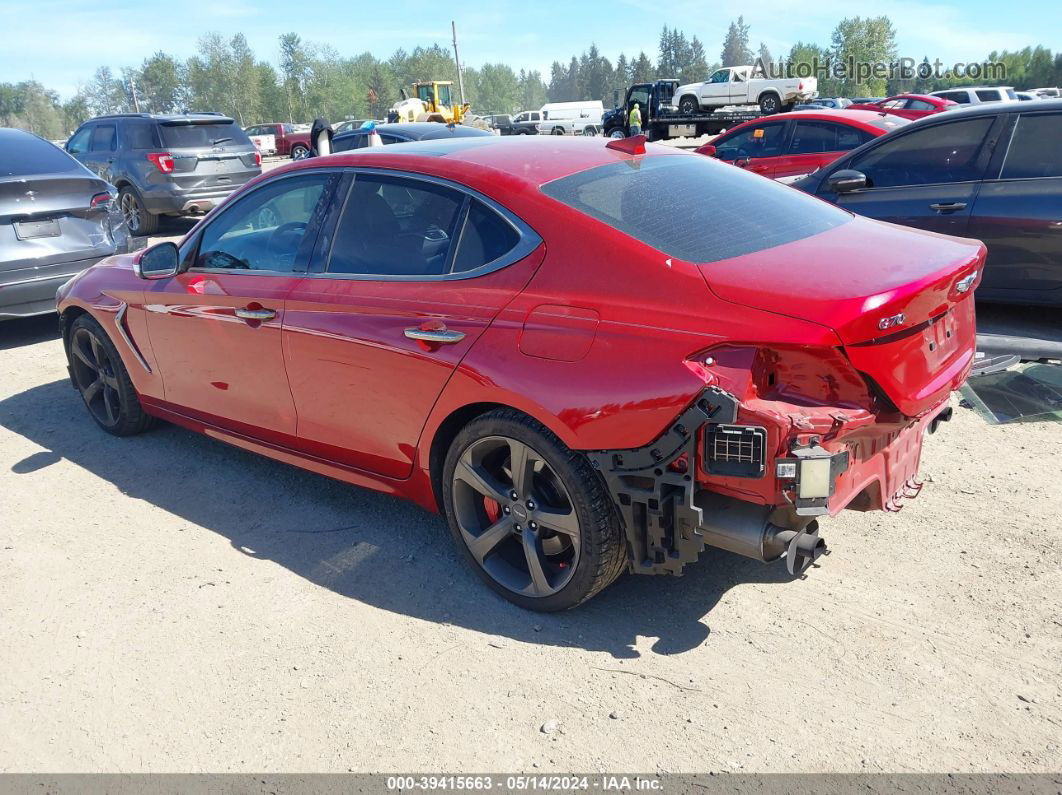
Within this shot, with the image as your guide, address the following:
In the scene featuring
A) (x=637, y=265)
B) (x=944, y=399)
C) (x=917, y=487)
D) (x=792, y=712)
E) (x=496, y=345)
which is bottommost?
(x=792, y=712)

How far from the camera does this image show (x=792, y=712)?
2678mm

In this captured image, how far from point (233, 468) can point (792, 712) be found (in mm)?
3280

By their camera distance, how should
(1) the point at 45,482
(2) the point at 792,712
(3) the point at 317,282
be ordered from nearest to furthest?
(2) the point at 792,712 → (3) the point at 317,282 → (1) the point at 45,482

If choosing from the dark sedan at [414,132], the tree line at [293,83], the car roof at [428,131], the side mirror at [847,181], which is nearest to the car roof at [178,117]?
the dark sedan at [414,132]

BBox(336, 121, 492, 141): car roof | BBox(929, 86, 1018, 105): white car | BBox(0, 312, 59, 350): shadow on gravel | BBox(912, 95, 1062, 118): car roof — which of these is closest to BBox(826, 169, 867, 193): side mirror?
BBox(912, 95, 1062, 118): car roof

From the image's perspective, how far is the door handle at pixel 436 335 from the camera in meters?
3.22

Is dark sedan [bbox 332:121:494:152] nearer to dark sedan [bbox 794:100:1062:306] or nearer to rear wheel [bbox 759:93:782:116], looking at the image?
dark sedan [bbox 794:100:1062:306]

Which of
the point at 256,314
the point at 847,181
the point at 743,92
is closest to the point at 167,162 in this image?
the point at 847,181

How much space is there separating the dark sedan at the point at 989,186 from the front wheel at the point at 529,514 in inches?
174

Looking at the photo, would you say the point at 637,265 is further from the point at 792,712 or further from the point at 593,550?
the point at 792,712

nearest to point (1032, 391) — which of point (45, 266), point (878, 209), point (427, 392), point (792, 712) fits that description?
point (878, 209)

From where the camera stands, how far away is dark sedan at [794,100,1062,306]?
5898 millimetres

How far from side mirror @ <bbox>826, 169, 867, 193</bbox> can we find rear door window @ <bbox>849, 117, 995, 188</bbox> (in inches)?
6.7

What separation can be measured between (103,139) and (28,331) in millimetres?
6231
